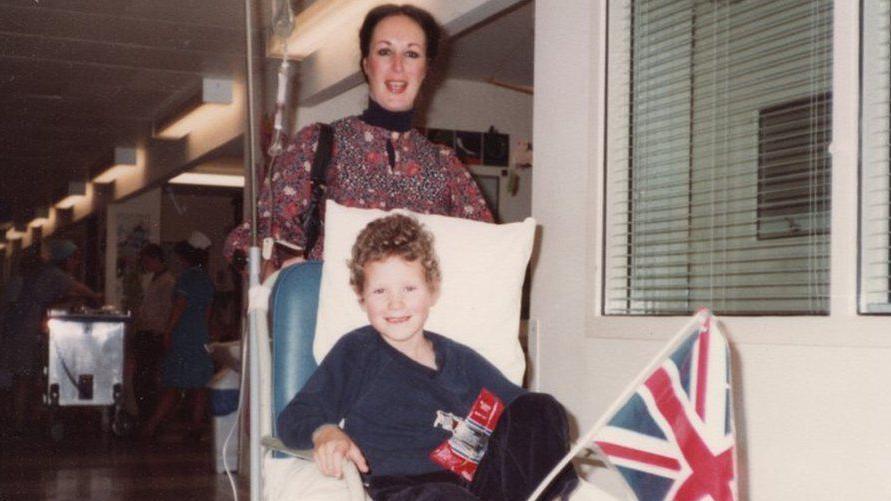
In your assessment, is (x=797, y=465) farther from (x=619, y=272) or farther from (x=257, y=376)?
(x=257, y=376)

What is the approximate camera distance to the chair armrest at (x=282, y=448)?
6.02 feet

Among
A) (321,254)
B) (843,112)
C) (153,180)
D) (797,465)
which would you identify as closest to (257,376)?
(321,254)

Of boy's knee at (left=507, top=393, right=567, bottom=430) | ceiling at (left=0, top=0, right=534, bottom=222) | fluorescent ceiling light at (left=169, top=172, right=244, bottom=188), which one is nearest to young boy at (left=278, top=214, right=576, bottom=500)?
boy's knee at (left=507, top=393, right=567, bottom=430)

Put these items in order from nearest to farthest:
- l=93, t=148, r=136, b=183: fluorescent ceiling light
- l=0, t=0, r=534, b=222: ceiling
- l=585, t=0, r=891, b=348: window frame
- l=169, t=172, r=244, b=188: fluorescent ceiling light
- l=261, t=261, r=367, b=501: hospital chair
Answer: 1. l=261, t=261, r=367, b=501: hospital chair
2. l=585, t=0, r=891, b=348: window frame
3. l=0, t=0, r=534, b=222: ceiling
4. l=93, t=148, r=136, b=183: fluorescent ceiling light
5. l=169, t=172, r=244, b=188: fluorescent ceiling light

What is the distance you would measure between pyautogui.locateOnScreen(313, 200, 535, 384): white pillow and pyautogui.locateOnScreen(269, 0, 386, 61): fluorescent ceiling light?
2.59 metres

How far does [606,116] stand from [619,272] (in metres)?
0.44

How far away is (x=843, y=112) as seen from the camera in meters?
2.26

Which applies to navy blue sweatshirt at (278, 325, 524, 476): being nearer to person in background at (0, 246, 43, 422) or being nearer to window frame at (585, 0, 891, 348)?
window frame at (585, 0, 891, 348)

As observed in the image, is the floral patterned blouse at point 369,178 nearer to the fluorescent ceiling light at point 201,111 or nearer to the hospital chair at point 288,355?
the hospital chair at point 288,355

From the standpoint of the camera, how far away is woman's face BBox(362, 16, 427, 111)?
2.66m

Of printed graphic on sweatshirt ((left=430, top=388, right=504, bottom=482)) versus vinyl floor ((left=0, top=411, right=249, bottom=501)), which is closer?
printed graphic on sweatshirt ((left=430, top=388, right=504, bottom=482))

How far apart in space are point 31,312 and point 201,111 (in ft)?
6.35

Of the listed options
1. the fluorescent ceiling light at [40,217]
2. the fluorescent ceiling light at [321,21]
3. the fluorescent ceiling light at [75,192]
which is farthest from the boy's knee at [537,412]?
the fluorescent ceiling light at [40,217]

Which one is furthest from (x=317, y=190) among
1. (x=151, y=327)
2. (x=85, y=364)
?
(x=151, y=327)
